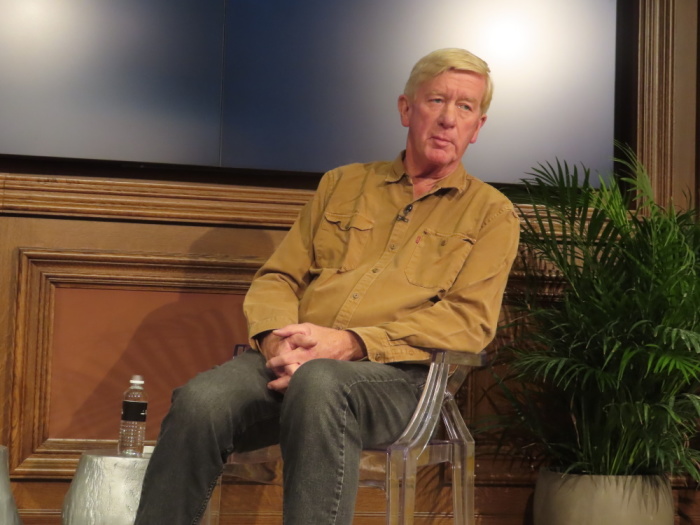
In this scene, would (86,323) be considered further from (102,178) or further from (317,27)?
(317,27)

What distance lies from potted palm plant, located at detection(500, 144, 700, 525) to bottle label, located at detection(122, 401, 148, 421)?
1.13 m

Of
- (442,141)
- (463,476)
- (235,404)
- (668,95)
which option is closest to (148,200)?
(442,141)

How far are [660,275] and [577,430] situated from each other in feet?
1.79

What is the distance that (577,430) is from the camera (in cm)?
288

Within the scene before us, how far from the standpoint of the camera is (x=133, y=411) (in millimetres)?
2689

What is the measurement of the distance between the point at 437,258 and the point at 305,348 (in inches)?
18.2

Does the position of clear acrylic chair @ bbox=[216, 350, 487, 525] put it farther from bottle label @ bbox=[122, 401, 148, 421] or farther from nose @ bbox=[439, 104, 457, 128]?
nose @ bbox=[439, 104, 457, 128]

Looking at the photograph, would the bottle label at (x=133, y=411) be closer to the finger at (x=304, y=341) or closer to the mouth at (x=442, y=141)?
the finger at (x=304, y=341)

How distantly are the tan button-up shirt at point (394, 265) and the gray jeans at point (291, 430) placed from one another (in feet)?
0.46

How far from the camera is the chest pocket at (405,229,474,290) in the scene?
2389 mm

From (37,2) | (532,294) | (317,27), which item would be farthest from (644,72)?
(37,2)

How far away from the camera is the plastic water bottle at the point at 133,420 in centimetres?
270

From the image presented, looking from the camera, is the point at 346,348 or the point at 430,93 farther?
the point at 430,93

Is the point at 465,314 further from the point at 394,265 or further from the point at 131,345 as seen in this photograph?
the point at 131,345
